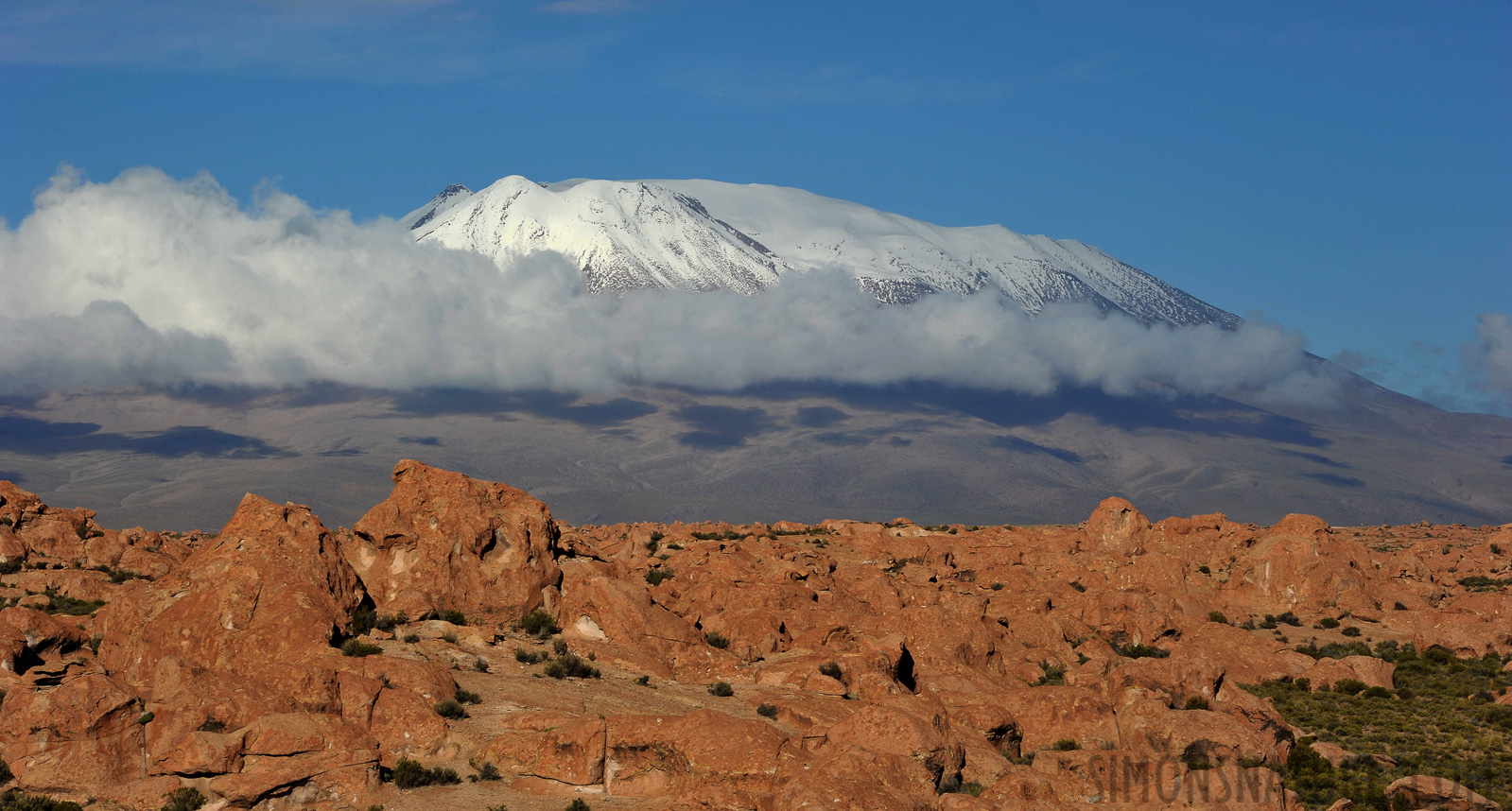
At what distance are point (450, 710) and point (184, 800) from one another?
Result: 224 inches

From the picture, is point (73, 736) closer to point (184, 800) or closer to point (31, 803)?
point (31, 803)

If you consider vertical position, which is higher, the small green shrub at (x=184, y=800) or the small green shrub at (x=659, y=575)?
the small green shrub at (x=659, y=575)

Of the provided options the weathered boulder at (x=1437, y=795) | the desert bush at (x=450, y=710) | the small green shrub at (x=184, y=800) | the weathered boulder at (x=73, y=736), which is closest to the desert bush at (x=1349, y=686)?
the weathered boulder at (x=1437, y=795)

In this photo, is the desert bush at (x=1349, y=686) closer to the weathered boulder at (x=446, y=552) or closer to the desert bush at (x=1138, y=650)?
the desert bush at (x=1138, y=650)

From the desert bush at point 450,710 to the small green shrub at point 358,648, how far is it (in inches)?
135

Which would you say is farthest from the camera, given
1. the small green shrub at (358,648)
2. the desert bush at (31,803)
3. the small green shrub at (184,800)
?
the small green shrub at (358,648)

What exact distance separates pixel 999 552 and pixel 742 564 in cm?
2041

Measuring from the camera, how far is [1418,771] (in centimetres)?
3019

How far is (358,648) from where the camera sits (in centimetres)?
2852

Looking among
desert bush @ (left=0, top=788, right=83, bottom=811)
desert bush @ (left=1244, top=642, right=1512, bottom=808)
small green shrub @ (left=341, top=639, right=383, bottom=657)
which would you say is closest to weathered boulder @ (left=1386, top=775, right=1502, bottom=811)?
desert bush @ (left=1244, top=642, right=1512, bottom=808)

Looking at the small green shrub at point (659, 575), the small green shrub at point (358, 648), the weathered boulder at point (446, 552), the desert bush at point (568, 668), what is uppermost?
the weathered boulder at point (446, 552)

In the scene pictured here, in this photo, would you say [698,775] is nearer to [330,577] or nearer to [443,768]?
[443,768]

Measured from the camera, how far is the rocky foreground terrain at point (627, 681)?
23125 mm

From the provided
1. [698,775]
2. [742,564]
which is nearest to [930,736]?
[698,775]
